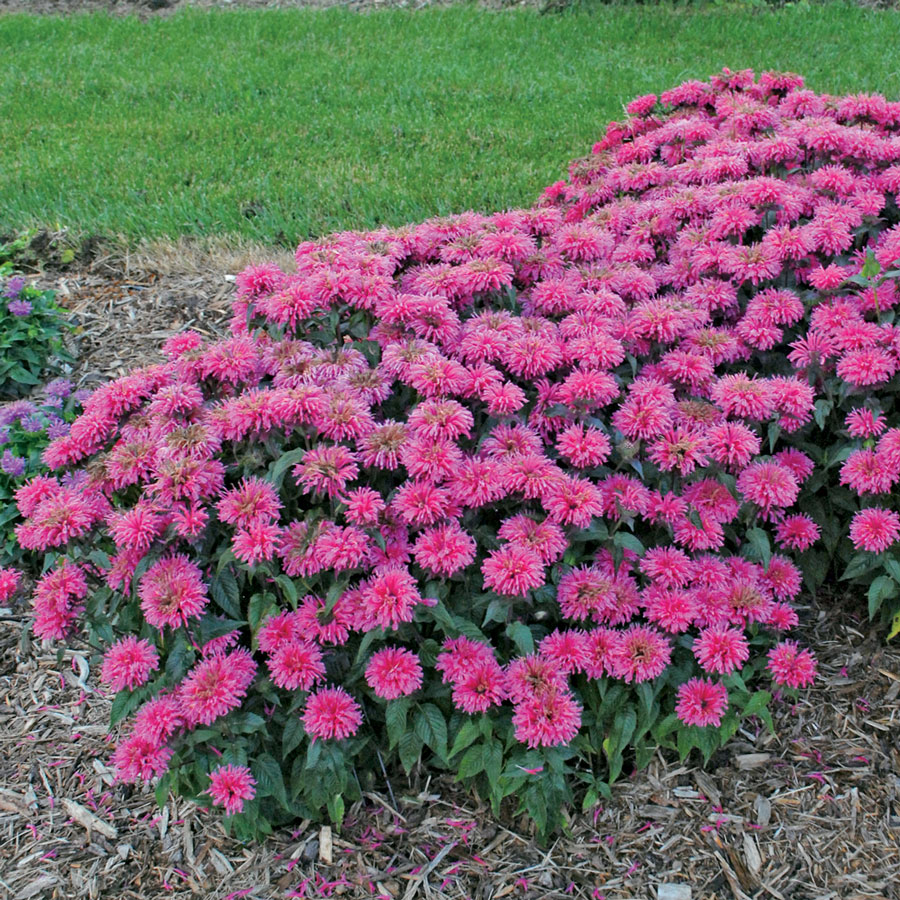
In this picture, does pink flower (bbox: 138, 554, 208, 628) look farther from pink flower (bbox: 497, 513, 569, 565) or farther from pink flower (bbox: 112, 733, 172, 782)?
pink flower (bbox: 497, 513, 569, 565)

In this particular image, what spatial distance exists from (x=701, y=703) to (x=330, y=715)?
2.78 ft

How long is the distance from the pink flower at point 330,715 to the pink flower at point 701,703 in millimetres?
743

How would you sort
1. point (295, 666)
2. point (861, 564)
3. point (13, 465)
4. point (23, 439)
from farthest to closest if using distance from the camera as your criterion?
point (23, 439)
point (13, 465)
point (861, 564)
point (295, 666)

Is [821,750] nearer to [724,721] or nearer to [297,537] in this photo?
[724,721]

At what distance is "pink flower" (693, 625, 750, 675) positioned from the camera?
2.08 metres

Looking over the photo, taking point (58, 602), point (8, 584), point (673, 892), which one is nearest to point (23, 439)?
point (8, 584)

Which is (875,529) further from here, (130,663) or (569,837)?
(130,663)

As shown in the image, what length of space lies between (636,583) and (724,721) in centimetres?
38

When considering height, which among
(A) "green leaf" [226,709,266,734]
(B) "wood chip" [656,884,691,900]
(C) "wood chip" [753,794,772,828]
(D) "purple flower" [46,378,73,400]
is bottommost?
(B) "wood chip" [656,884,691,900]

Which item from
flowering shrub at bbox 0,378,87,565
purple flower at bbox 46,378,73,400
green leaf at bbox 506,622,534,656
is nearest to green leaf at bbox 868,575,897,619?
green leaf at bbox 506,622,534,656

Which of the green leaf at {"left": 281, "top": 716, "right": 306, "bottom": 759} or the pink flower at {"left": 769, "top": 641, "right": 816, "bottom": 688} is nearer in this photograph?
the green leaf at {"left": 281, "top": 716, "right": 306, "bottom": 759}

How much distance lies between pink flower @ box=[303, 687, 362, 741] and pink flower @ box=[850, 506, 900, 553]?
1273mm

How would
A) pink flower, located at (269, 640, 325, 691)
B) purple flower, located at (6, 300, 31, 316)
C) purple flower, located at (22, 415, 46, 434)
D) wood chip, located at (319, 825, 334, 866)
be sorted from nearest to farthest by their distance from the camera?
pink flower, located at (269, 640, 325, 691)
wood chip, located at (319, 825, 334, 866)
purple flower, located at (22, 415, 46, 434)
purple flower, located at (6, 300, 31, 316)

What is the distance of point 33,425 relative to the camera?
3.18m
